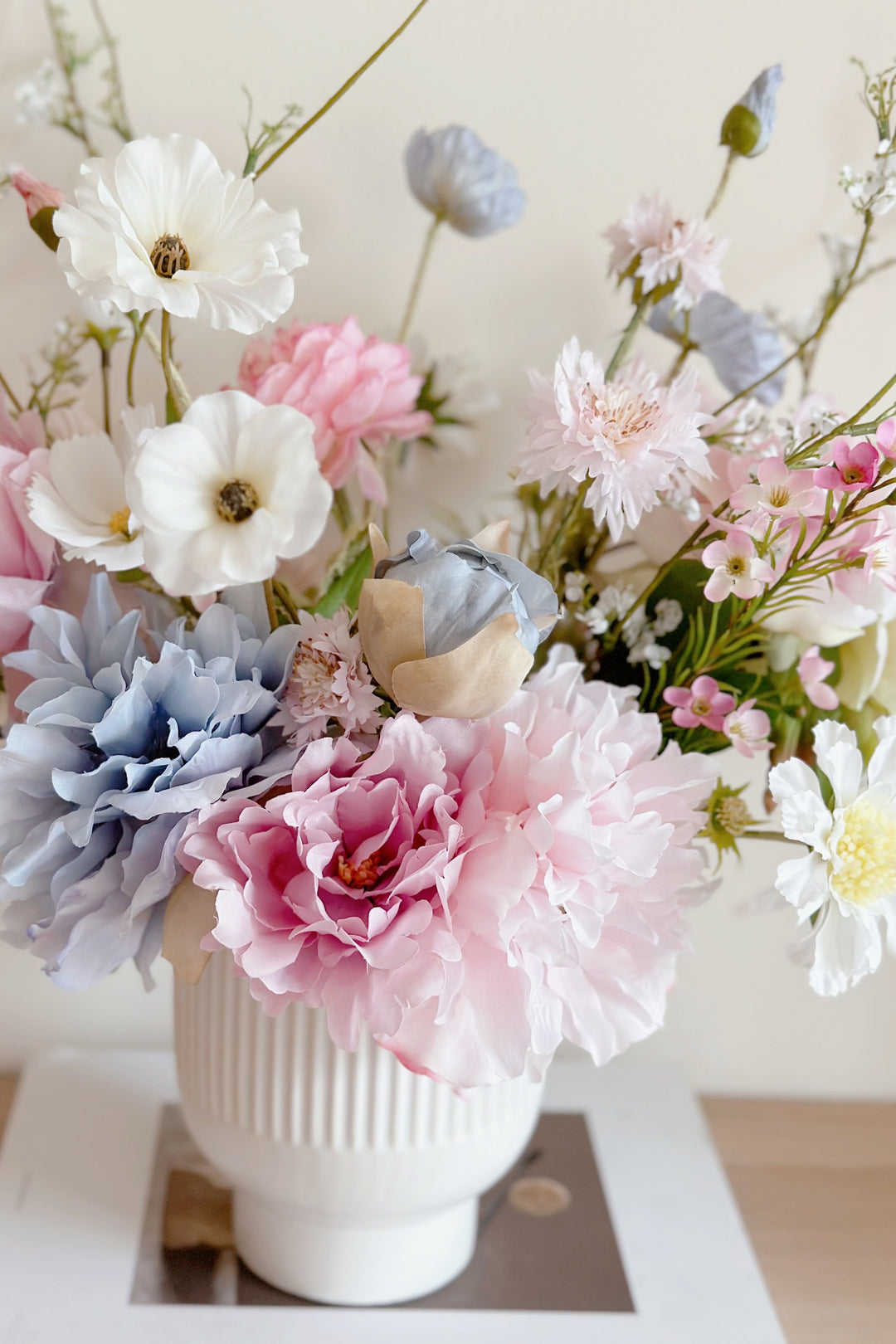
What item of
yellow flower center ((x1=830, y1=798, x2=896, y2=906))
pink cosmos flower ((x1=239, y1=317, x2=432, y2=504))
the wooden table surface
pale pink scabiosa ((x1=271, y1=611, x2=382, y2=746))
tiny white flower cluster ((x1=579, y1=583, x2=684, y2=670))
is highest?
pink cosmos flower ((x1=239, y1=317, x2=432, y2=504))

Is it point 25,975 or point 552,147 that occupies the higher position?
point 552,147

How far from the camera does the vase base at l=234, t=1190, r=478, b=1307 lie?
0.66m

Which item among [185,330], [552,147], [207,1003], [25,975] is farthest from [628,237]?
[25,975]

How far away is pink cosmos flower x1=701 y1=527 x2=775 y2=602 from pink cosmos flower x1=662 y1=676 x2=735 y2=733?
0.22 feet

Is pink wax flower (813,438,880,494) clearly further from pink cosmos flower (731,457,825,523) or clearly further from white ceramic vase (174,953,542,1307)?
white ceramic vase (174,953,542,1307)

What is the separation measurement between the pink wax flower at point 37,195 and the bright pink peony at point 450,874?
0.92ft

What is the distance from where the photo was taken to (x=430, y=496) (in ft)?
2.70

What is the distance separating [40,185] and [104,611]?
0.66 feet

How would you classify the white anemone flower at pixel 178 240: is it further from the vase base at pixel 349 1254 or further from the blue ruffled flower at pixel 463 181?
the vase base at pixel 349 1254

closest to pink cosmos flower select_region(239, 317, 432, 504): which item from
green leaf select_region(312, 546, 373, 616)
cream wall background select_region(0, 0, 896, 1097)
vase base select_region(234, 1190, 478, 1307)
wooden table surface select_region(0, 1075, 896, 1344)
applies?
green leaf select_region(312, 546, 373, 616)

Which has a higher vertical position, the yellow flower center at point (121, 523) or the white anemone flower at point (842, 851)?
the yellow flower center at point (121, 523)

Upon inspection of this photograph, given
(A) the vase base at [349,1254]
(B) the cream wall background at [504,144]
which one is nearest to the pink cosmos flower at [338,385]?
(B) the cream wall background at [504,144]

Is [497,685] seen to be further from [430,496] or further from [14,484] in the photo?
[430,496]

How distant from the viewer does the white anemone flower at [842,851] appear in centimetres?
53
